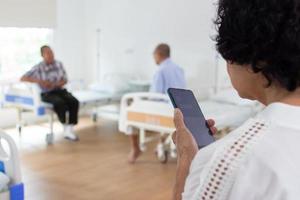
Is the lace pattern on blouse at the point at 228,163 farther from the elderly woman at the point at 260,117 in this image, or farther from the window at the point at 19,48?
the window at the point at 19,48

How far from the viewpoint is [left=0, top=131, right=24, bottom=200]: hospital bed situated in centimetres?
241

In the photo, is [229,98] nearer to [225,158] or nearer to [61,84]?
[61,84]

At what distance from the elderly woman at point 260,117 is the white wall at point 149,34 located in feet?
14.5

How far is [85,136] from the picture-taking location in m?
5.33

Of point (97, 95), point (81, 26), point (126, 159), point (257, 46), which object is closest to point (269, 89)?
point (257, 46)

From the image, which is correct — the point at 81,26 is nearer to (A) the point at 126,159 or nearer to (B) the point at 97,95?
(B) the point at 97,95

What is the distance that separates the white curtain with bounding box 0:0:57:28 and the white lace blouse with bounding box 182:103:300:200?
4.26 meters

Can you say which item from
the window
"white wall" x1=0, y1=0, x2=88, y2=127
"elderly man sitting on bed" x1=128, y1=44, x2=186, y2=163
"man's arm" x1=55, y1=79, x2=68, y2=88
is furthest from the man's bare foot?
the window

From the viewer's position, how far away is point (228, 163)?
65 cm

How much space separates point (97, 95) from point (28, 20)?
1360 mm

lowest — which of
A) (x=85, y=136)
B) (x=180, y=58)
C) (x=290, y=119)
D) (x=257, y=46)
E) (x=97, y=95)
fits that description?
(x=85, y=136)

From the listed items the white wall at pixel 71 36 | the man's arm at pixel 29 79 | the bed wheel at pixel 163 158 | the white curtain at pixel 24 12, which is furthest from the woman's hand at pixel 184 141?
the white wall at pixel 71 36

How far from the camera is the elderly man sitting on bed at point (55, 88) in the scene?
16.3ft

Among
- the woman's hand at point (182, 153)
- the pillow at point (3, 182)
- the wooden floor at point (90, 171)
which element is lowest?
the wooden floor at point (90, 171)
